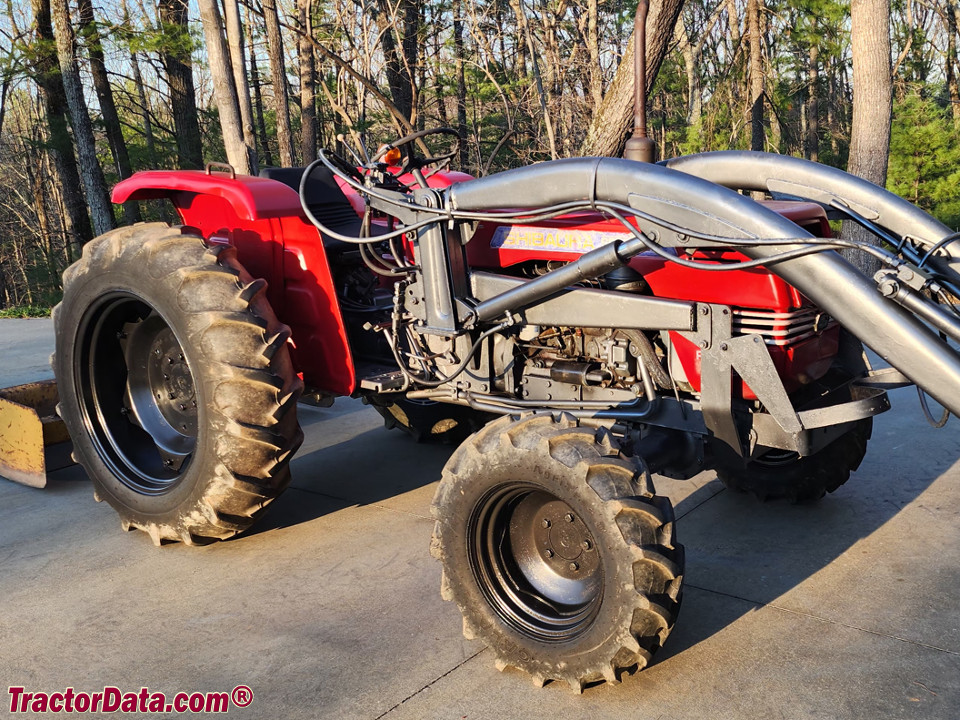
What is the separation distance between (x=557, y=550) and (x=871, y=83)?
25.5 feet

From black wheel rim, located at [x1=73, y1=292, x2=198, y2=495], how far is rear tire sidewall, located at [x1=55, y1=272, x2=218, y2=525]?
0.11 feet

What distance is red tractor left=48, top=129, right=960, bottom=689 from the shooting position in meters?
2.50

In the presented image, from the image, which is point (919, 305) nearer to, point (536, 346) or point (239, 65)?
point (536, 346)

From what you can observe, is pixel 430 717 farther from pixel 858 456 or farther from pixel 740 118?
pixel 740 118

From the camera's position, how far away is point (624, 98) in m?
8.21

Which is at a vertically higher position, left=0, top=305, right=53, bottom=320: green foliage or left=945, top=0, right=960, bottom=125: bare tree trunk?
left=945, top=0, right=960, bottom=125: bare tree trunk

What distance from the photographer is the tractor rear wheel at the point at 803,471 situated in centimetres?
373

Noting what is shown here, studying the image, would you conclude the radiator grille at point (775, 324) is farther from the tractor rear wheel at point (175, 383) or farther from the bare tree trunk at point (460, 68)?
the bare tree trunk at point (460, 68)

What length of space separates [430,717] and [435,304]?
1455 mm

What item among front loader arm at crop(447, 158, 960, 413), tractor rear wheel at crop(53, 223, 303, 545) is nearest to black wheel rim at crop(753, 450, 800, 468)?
front loader arm at crop(447, 158, 960, 413)

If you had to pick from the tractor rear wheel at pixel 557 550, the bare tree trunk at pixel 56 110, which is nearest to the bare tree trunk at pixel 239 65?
the tractor rear wheel at pixel 557 550

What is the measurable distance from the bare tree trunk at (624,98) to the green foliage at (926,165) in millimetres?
9365

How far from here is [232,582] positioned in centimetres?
342

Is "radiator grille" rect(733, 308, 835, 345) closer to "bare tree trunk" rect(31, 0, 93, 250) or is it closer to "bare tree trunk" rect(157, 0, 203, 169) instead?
"bare tree trunk" rect(157, 0, 203, 169)
